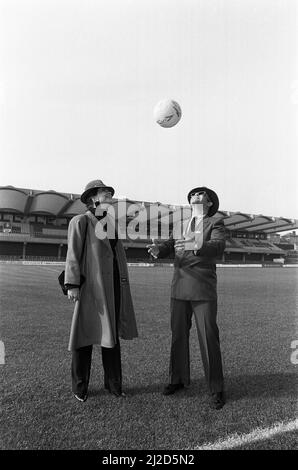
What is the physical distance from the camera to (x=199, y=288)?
3.57 m

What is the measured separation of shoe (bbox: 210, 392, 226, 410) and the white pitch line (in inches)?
18.2

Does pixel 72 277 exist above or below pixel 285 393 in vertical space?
above

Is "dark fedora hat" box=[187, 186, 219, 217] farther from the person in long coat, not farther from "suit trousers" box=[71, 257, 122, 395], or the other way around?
"suit trousers" box=[71, 257, 122, 395]

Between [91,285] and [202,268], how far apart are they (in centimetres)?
109

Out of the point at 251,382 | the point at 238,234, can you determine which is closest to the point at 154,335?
the point at 251,382

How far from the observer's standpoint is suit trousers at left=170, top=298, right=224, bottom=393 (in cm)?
349

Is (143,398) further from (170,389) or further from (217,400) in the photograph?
(217,400)

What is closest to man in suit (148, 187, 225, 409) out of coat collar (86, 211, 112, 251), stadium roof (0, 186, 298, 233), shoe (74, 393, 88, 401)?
coat collar (86, 211, 112, 251)

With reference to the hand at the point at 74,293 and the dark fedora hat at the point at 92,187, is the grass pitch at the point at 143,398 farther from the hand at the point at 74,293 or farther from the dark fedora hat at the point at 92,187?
the dark fedora hat at the point at 92,187

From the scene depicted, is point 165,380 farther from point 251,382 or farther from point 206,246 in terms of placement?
point 206,246

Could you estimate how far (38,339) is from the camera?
18.6ft

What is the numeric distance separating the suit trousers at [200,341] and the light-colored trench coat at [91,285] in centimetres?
51

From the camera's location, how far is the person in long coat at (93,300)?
348cm

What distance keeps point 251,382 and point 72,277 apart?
2244 millimetres
